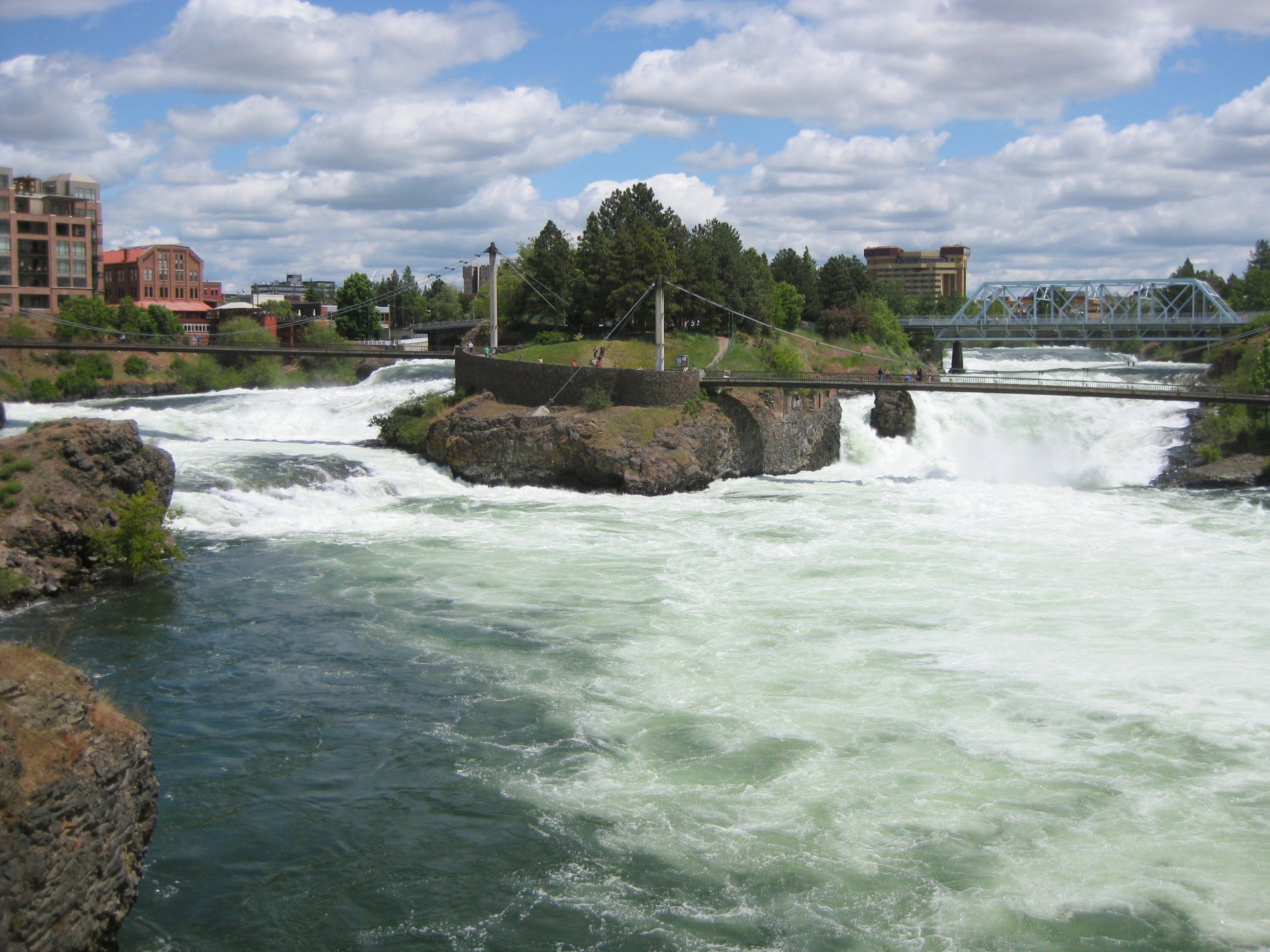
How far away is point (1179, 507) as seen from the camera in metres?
40.4

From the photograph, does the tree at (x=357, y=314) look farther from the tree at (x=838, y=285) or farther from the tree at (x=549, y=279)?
the tree at (x=838, y=285)

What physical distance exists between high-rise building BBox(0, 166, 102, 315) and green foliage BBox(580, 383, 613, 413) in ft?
212

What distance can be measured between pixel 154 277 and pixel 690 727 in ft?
348

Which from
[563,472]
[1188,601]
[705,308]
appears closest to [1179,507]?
[1188,601]

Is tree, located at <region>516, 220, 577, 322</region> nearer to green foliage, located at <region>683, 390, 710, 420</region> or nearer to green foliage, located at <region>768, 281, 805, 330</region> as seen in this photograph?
green foliage, located at <region>768, 281, 805, 330</region>

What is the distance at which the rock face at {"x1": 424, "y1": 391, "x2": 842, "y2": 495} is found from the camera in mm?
42281

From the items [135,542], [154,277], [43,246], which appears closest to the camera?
[135,542]

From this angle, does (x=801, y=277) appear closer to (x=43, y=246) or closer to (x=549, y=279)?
(x=549, y=279)

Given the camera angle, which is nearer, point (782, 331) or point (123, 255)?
point (782, 331)

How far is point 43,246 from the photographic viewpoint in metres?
93.3

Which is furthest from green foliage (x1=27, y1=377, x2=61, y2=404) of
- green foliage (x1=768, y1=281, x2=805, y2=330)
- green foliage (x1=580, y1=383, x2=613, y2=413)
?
green foliage (x1=768, y1=281, x2=805, y2=330)

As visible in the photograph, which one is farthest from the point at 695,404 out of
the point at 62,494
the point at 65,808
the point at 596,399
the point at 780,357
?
the point at 65,808

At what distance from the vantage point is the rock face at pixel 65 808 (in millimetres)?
9828

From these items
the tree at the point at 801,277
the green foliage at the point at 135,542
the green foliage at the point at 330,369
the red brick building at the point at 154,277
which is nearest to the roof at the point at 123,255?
the red brick building at the point at 154,277
